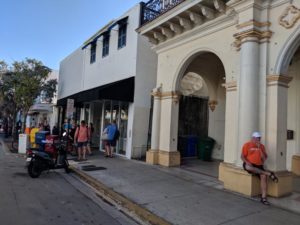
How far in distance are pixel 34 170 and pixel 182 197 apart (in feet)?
15.6

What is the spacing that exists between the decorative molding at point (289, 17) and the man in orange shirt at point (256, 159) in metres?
2.73

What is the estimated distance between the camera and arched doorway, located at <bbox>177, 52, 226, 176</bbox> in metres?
12.6

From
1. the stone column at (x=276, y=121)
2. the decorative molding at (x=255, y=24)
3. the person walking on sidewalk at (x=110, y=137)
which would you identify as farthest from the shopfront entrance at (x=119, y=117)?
the stone column at (x=276, y=121)

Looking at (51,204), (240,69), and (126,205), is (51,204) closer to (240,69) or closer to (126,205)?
(126,205)

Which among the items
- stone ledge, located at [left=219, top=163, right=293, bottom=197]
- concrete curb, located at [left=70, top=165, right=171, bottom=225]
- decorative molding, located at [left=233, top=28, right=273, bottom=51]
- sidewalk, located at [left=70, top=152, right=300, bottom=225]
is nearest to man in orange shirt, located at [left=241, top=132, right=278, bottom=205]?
stone ledge, located at [left=219, top=163, right=293, bottom=197]

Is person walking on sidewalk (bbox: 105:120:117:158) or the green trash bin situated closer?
the green trash bin

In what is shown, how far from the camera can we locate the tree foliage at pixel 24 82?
64.7 feet

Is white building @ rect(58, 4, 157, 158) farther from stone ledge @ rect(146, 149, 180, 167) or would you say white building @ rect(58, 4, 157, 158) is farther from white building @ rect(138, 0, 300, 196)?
stone ledge @ rect(146, 149, 180, 167)

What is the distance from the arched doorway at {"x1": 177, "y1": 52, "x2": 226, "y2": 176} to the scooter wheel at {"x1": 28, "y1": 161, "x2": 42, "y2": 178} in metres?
6.34

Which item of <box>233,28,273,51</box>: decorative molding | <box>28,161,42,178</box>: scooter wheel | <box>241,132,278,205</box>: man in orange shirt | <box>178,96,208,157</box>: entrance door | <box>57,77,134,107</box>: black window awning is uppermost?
<box>233,28,273,51</box>: decorative molding

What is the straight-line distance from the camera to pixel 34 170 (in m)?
8.30

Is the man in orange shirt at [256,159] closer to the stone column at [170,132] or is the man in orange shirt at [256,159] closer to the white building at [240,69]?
the white building at [240,69]

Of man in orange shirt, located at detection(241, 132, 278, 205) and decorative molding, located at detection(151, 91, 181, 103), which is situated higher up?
decorative molding, located at detection(151, 91, 181, 103)

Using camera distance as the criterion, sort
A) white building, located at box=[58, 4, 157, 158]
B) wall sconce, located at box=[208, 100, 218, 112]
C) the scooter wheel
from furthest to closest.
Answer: wall sconce, located at box=[208, 100, 218, 112]
white building, located at box=[58, 4, 157, 158]
the scooter wheel
